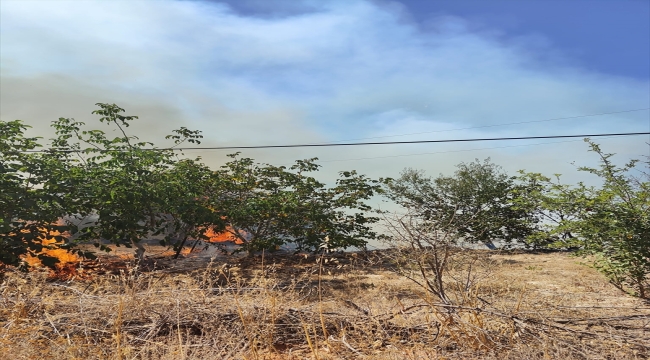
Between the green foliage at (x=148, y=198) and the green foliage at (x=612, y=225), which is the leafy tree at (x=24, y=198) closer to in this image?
the green foliage at (x=148, y=198)

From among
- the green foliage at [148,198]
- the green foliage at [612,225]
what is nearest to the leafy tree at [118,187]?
the green foliage at [148,198]

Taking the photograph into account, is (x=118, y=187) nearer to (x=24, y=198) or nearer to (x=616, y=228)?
(x=24, y=198)

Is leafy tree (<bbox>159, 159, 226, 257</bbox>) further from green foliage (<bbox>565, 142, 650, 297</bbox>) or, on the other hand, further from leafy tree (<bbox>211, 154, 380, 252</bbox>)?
green foliage (<bbox>565, 142, 650, 297</bbox>)

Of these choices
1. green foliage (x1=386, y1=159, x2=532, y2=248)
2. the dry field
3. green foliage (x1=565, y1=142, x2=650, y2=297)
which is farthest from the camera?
green foliage (x1=386, y1=159, x2=532, y2=248)

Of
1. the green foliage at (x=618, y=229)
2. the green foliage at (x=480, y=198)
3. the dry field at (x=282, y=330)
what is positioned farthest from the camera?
the green foliage at (x=480, y=198)

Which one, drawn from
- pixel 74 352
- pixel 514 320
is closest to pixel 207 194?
pixel 74 352

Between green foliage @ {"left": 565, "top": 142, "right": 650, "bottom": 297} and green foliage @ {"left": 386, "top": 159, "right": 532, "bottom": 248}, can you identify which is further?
green foliage @ {"left": 386, "top": 159, "right": 532, "bottom": 248}

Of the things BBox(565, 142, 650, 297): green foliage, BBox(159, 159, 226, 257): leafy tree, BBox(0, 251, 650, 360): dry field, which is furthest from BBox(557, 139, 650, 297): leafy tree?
BBox(159, 159, 226, 257): leafy tree

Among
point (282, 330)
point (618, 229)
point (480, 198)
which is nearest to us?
point (282, 330)

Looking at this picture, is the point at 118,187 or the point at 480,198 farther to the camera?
the point at 480,198

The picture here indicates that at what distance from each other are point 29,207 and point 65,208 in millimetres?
706

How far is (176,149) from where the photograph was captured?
11906 mm

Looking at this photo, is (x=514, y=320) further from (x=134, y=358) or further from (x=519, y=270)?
(x=519, y=270)

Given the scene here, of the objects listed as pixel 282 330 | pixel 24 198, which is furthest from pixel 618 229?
pixel 24 198
